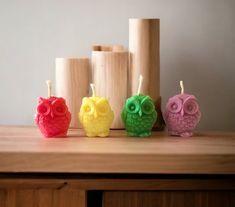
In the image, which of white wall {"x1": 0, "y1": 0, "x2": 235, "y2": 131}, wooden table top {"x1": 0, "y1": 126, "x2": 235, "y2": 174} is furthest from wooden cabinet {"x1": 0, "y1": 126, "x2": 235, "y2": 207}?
white wall {"x1": 0, "y1": 0, "x2": 235, "y2": 131}

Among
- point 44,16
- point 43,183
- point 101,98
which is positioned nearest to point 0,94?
point 44,16

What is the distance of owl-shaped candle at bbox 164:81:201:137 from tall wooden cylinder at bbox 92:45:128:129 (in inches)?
4.7

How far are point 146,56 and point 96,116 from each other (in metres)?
0.20

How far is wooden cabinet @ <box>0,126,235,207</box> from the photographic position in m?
0.78

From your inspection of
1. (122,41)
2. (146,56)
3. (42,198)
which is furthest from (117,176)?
(122,41)

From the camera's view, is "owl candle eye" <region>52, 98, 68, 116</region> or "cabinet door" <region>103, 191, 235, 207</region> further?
"owl candle eye" <region>52, 98, 68, 116</region>

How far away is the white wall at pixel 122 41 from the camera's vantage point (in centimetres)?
119

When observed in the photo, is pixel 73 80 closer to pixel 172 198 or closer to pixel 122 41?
pixel 122 41

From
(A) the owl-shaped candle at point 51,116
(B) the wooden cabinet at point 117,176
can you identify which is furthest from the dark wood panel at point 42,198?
(A) the owl-shaped candle at point 51,116

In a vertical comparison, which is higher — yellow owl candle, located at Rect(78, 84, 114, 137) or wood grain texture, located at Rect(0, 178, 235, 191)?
yellow owl candle, located at Rect(78, 84, 114, 137)

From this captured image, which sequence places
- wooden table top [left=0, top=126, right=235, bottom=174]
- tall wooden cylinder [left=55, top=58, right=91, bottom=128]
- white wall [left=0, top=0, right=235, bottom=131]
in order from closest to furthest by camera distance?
1. wooden table top [left=0, top=126, right=235, bottom=174]
2. tall wooden cylinder [left=55, top=58, right=91, bottom=128]
3. white wall [left=0, top=0, right=235, bottom=131]

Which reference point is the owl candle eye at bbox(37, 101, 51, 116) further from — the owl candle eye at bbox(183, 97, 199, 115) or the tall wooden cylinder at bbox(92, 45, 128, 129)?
the owl candle eye at bbox(183, 97, 199, 115)

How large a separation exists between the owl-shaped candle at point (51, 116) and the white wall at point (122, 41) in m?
0.28

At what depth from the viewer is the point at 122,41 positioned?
119 centimetres
